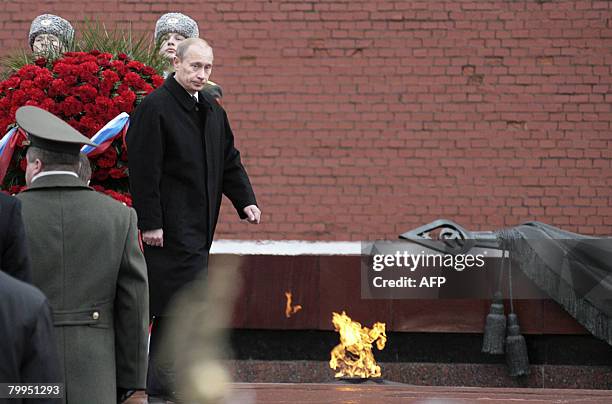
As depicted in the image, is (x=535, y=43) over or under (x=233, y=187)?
over

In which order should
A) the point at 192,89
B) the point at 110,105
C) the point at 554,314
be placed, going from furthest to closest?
the point at 554,314, the point at 110,105, the point at 192,89

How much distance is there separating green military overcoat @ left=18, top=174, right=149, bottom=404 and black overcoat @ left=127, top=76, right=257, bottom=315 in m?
1.16

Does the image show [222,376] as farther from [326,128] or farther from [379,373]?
[326,128]

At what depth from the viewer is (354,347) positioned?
27.4 ft

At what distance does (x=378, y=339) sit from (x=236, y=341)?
3.39ft

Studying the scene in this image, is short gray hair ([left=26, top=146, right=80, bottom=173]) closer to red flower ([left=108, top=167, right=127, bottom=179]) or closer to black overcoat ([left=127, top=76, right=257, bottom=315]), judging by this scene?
black overcoat ([left=127, top=76, right=257, bottom=315])

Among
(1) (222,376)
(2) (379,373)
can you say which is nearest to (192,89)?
(1) (222,376)

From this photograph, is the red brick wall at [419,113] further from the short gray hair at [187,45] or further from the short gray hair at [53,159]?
the short gray hair at [53,159]

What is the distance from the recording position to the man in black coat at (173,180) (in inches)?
203

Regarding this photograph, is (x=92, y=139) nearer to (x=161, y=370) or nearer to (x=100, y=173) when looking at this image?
(x=100, y=173)

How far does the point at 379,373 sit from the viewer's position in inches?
306

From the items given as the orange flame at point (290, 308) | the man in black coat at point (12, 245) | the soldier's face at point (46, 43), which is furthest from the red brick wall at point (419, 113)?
the man in black coat at point (12, 245)

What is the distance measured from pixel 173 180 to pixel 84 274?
4.57 feet

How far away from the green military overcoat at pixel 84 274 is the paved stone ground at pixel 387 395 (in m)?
1.80
